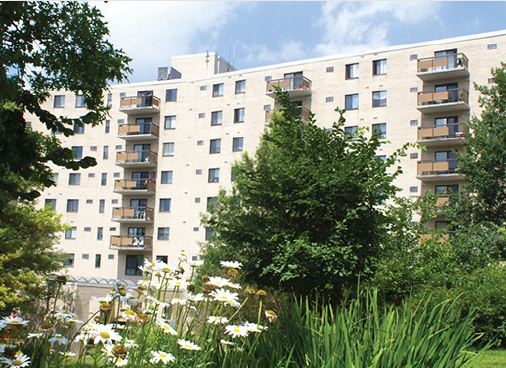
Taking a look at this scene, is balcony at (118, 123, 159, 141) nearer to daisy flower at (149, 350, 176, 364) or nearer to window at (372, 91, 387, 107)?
window at (372, 91, 387, 107)

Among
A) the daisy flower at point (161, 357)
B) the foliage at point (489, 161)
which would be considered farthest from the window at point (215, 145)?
the daisy flower at point (161, 357)

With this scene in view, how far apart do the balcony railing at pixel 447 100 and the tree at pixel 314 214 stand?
30575 millimetres

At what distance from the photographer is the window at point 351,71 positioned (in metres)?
45.3

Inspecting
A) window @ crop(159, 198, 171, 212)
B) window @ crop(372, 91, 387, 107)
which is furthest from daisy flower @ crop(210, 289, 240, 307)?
window @ crop(159, 198, 171, 212)

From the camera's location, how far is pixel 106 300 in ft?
12.5

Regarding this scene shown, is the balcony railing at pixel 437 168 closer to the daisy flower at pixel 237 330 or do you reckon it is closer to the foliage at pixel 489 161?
the foliage at pixel 489 161

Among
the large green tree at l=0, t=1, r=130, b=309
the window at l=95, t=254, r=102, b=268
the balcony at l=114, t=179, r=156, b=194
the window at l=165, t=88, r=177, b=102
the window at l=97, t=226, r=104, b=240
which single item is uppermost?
the window at l=165, t=88, r=177, b=102

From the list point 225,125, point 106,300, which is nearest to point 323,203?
point 106,300

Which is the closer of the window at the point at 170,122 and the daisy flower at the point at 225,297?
the daisy flower at the point at 225,297

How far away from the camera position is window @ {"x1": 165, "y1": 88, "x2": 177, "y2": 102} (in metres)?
53.7

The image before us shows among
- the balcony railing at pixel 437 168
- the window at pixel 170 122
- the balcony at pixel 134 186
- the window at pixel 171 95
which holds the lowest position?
the balcony at pixel 134 186

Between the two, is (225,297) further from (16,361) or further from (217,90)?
(217,90)

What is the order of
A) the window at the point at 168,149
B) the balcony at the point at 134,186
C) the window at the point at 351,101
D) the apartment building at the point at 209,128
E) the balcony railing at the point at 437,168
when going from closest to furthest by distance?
1. the balcony railing at the point at 437,168
2. the apartment building at the point at 209,128
3. the window at the point at 351,101
4. the balcony at the point at 134,186
5. the window at the point at 168,149

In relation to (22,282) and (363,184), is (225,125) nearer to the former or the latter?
(22,282)
